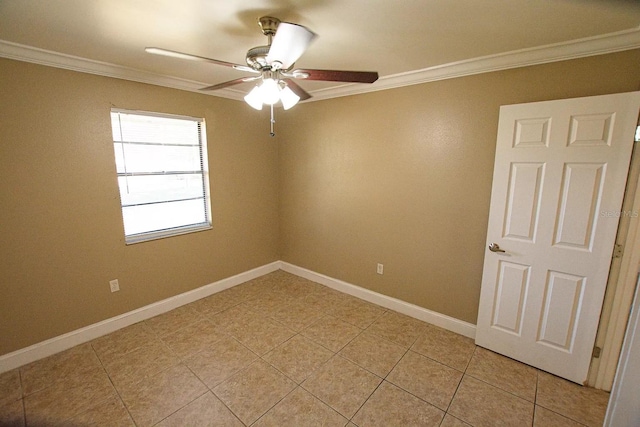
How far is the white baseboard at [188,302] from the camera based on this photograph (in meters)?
2.34

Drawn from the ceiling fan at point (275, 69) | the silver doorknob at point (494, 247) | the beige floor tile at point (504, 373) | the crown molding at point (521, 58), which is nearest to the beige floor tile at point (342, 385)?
the beige floor tile at point (504, 373)

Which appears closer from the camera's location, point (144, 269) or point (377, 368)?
point (377, 368)

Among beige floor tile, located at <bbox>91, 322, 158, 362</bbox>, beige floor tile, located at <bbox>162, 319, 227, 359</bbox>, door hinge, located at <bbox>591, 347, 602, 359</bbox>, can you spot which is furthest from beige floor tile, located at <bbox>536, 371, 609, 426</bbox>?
beige floor tile, located at <bbox>91, 322, 158, 362</bbox>

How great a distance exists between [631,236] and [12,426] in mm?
4190

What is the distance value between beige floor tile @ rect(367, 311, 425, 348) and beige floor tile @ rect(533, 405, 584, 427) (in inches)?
37.8

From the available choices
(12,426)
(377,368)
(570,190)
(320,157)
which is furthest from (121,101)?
(570,190)

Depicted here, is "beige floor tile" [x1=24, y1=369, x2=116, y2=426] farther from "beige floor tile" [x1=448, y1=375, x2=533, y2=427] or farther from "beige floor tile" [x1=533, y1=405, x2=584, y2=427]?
"beige floor tile" [x1=533, y1=405, x2=584, y2=427]

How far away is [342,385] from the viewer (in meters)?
2.13

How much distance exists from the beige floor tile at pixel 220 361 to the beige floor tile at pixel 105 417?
1.61 feet

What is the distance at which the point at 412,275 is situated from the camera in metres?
3.00

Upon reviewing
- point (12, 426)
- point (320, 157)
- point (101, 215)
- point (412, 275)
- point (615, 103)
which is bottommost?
point (12, 426)

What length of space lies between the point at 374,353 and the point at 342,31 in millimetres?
2508

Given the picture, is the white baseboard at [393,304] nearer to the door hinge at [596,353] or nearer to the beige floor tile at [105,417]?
the door hinge at [596,353]

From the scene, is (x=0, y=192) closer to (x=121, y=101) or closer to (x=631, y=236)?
(x=121, y=101)
